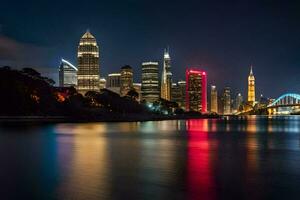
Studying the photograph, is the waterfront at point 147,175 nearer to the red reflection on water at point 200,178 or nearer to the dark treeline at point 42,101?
the red reflection on water at point 200,178

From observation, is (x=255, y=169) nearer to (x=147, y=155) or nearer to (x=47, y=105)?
(x=147, y=155)

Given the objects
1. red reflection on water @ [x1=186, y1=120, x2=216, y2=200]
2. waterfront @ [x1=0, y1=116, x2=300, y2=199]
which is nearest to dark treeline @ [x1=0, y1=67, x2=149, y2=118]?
waterfront @ [x1=0, y1=116, x2=300, y2=199]

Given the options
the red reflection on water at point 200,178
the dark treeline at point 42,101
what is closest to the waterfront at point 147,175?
the red reflection on water at point 200,178

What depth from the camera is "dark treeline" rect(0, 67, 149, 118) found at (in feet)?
335

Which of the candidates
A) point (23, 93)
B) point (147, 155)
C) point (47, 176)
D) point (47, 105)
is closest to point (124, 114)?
point (47, 105)

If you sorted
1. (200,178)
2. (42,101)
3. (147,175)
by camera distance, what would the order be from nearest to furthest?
1. (200,178)
2. (147,175)
3. (42,101)

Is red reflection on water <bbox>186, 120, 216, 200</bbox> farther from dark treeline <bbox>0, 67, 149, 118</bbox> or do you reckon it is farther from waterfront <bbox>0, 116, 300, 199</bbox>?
dark treeline <bbox>0, 67, 149, 118</bbox>

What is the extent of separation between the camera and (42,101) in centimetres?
11881

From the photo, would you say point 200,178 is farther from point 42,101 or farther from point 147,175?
point 42,101

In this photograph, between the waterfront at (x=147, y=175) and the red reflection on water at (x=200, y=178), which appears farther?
the waterfront at (x=147, y=175)

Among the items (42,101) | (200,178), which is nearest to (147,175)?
(200,178)

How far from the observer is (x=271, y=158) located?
3042cm

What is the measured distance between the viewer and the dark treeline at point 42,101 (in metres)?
102

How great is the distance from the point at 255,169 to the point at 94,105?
140 meters
